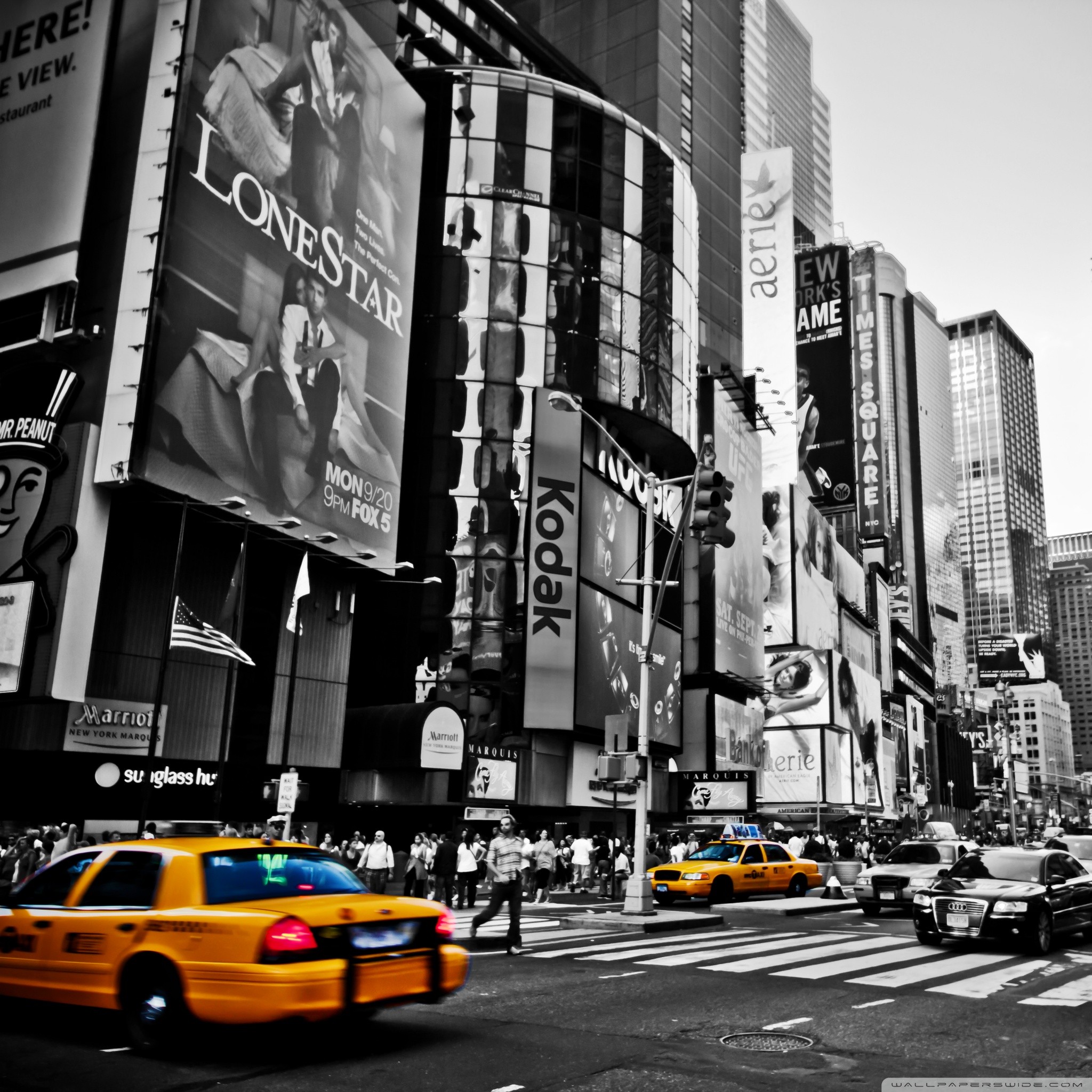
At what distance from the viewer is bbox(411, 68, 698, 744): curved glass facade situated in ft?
137

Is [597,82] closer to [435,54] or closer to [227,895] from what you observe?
[435,54]

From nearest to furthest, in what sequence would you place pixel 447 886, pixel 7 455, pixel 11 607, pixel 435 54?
1. pixel 447 886
2. pixel 11 607
3. pixel 7 455
4. pixel 435 54

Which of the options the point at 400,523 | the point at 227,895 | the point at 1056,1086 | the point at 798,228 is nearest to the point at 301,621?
the point at 400,523

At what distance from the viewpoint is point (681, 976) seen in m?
12.0

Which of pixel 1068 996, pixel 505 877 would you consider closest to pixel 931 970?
pixel 1068 996

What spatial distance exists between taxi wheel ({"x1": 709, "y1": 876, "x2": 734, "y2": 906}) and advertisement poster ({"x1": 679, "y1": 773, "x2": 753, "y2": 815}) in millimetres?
29272

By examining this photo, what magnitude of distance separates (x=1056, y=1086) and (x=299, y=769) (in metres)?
31.7

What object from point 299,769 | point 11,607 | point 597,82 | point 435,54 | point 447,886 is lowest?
point 447,886

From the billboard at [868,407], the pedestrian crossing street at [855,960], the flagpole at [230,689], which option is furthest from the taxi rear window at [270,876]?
the billboard at [868,407]

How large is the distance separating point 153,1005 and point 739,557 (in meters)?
55.5

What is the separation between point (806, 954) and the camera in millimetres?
14484

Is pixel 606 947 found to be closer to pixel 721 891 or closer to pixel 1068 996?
pixel 1068 996

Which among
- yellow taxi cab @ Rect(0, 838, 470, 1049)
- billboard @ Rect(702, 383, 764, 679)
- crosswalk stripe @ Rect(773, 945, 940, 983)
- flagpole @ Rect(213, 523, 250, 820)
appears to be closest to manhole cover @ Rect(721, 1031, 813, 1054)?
yellow taxi cab @ Rect(0, 838, 470, 1049)

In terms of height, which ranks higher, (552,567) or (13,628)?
(552,567)
